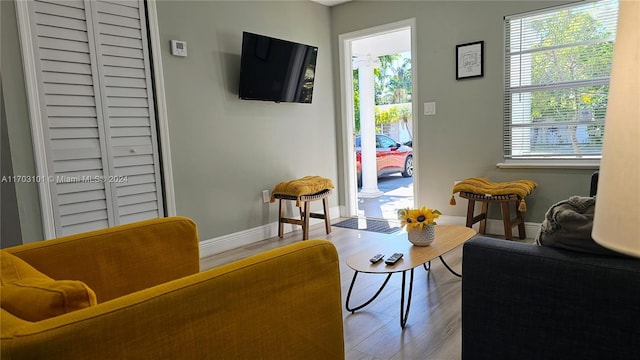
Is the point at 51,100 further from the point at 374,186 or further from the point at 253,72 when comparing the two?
the point at 374,186

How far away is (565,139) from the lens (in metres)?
3.60

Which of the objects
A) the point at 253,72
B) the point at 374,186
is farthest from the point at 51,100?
the point at 374,186

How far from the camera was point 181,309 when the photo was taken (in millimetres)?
920

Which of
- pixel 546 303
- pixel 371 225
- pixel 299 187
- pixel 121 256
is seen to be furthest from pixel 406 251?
pixel 371 225

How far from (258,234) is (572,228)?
315 centimetres

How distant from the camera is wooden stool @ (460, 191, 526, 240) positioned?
3462 mm

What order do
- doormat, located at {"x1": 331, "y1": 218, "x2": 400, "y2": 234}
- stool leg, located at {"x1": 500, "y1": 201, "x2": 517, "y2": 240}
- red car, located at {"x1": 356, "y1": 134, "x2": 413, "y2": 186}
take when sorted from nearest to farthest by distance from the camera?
stool leg, located at {"x1": 500, "y1": 201, "x2": 517, "y2": 240}
doormat, located at {"x1": 331, "y1": 218, "x2": 400, "y2": 234}
red car, located at {"x1": 356, "y1": 134, "x2": 413, "y2": 186}

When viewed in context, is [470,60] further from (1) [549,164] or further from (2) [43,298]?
(2) [43,298]

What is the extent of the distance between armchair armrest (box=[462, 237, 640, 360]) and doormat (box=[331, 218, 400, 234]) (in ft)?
9.25

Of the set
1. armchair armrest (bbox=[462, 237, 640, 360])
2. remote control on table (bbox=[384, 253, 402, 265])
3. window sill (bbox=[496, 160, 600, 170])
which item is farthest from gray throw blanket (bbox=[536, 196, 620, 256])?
window sill (bbox=[496, 160, 600, 170])

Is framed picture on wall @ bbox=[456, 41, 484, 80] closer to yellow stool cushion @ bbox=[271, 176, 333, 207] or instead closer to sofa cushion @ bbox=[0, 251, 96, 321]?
yellow stool cushion @ bbox=[271, 176, 333, 207]

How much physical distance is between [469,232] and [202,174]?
7.14ft

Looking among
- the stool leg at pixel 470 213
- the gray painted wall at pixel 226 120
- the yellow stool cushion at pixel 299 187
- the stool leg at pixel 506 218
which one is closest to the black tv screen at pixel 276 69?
the gray painted wall at pixel 226 120

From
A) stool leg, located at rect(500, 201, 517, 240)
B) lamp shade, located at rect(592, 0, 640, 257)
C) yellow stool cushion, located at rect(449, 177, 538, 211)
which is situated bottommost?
stool leg, located at rect(500, 201, 517, 240)
